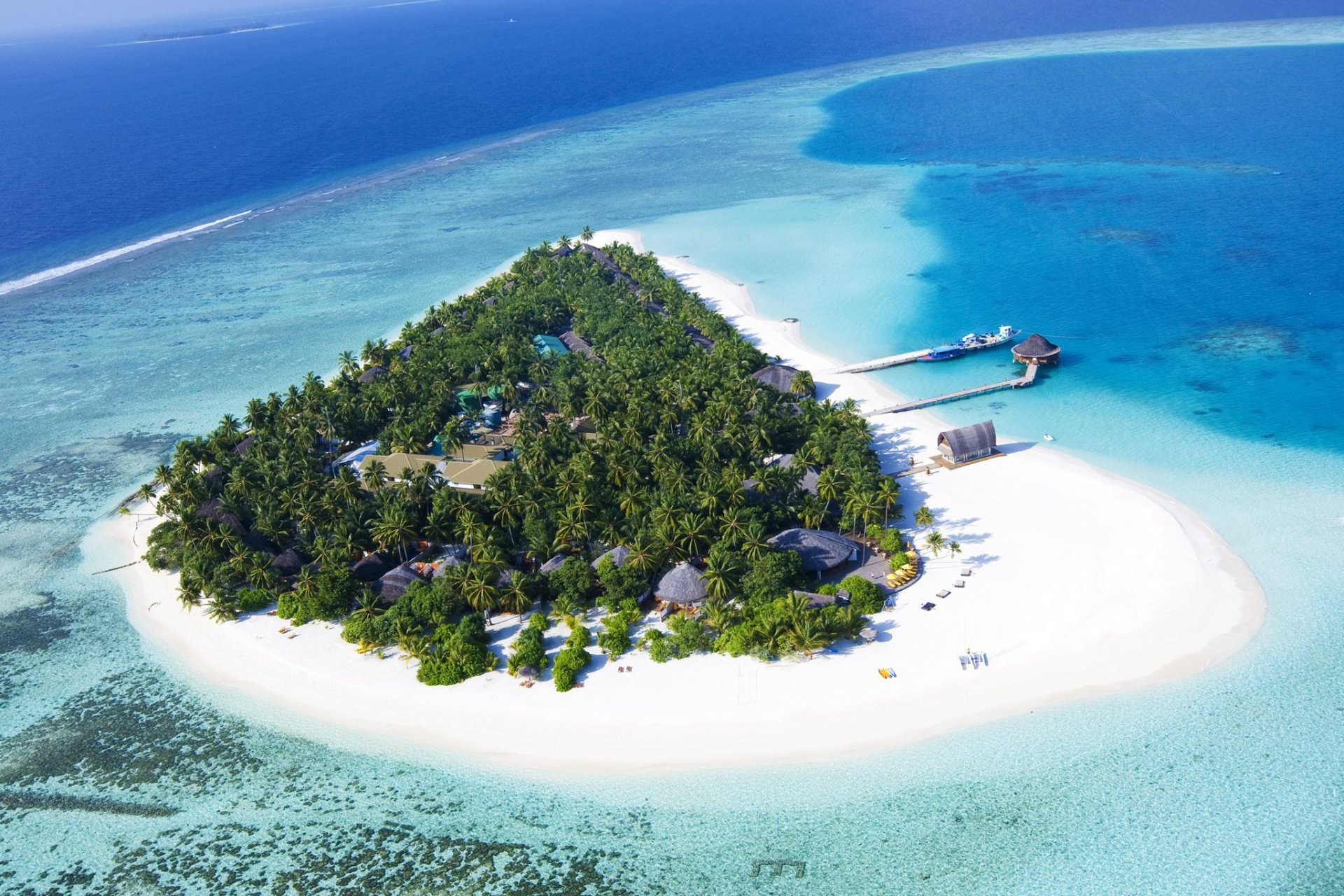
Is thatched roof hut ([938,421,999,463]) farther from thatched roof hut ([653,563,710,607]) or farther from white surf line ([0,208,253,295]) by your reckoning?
white surf line ([0,208,253,295])

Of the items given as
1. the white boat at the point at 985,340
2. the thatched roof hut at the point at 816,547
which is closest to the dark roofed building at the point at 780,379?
the white boat at the point at 985,340

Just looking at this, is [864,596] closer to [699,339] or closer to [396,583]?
[396,583]

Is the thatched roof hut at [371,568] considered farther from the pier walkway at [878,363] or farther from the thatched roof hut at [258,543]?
the pier walkway at [878,363]

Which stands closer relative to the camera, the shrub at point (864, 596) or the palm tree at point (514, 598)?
the shrub at point (864, 596)

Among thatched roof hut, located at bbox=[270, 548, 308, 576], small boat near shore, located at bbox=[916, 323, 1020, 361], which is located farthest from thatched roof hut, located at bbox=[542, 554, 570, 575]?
small boat near shore, located at bbox=[916, 323, 1020, 361]

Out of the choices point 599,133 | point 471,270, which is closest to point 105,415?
point 471,270

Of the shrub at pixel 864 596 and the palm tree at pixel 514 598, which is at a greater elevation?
the palm tree at pixel 514 598
